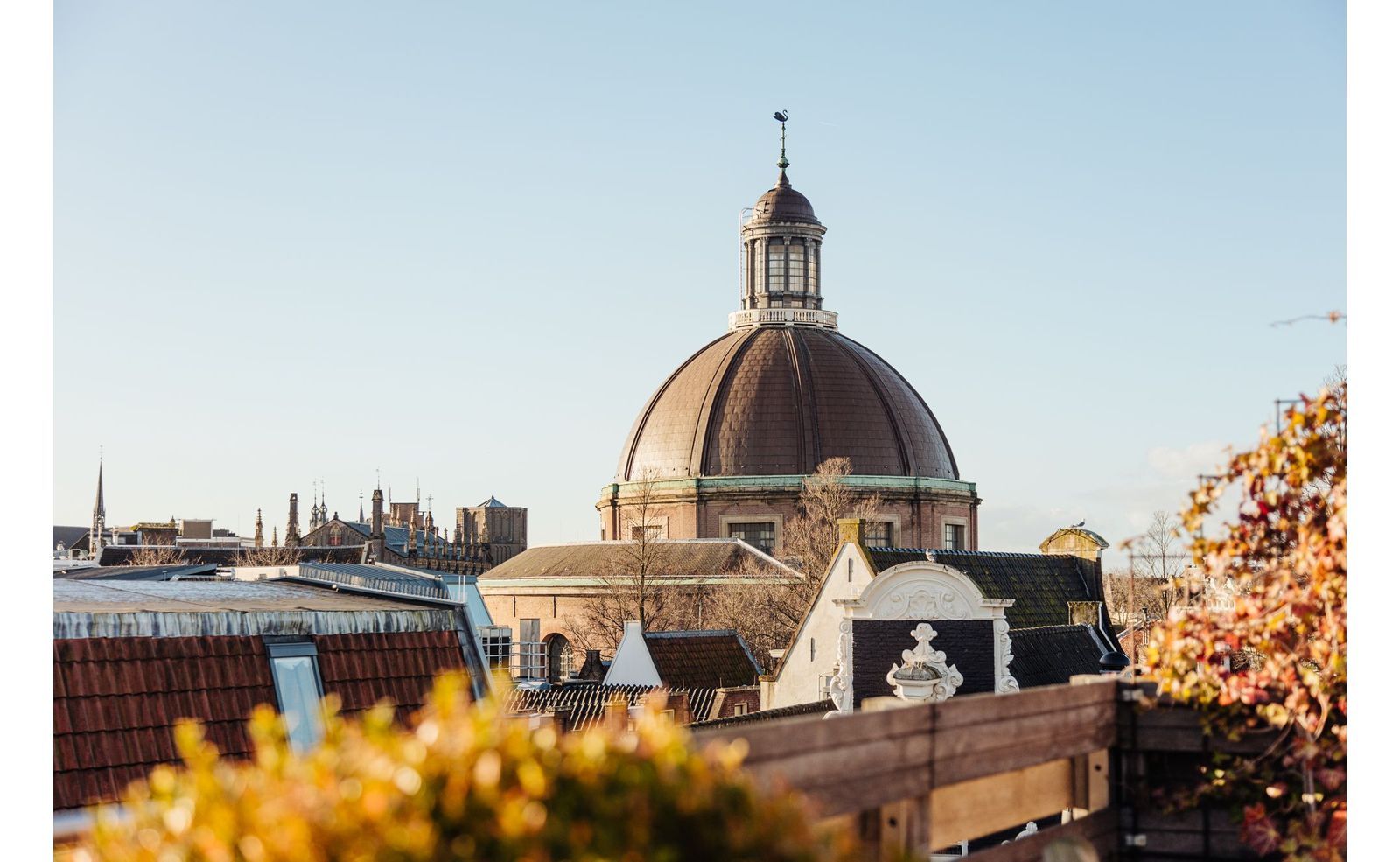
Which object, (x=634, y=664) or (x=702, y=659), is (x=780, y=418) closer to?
(x=702, y=659)

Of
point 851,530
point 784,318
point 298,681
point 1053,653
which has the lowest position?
point 1053,653

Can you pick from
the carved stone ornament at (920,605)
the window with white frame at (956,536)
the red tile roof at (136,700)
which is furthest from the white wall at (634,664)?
the window with white frame at (956,536)

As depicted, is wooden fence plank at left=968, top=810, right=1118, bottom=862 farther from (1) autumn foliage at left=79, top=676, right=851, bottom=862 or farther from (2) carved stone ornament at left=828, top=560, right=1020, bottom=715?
(2) carved stone ornament at left=828, top=560, right=1020, bottom=715

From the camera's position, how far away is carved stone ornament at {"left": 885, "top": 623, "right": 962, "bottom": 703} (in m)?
25.0

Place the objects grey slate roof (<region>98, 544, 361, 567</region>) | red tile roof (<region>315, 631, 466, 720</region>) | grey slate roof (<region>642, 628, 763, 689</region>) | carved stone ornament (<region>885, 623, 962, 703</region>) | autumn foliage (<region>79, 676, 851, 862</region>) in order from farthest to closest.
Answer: grey slate roof (<region>98, 544, 361, 567</region>) < grey slate roof (<region>642, 628, 763, 689</region>) < carved stone ornament (<region>885, 623, 962, 703</region>) < red tile roof (<region>315, 631, 466, 720</region>) < autumn foliage (<region>79, 676, 851, 862</region>)

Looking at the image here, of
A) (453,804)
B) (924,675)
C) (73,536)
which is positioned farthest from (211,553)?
(453,804)

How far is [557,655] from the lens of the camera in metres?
55.9

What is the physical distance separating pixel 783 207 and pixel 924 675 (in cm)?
4428

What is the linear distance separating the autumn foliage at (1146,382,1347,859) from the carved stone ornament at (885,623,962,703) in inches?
776

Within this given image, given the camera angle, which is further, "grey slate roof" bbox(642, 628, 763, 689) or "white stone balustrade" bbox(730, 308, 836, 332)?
"white stone balustrade" bbox(730, 308, 836, 332)

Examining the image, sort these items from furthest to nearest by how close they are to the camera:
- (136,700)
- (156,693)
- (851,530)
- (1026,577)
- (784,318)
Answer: (784,318)
(1026,577)
(851,530)
(156,693)
(136,700)

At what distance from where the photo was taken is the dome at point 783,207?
67.2 meters

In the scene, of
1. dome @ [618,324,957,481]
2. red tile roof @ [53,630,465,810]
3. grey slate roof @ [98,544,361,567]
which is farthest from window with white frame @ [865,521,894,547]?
red tile roof @ [53,630,465,810]

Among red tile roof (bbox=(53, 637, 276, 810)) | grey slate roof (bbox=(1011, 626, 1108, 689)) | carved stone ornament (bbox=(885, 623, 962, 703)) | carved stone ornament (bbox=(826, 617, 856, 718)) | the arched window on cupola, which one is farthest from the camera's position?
the arched window on cupola
